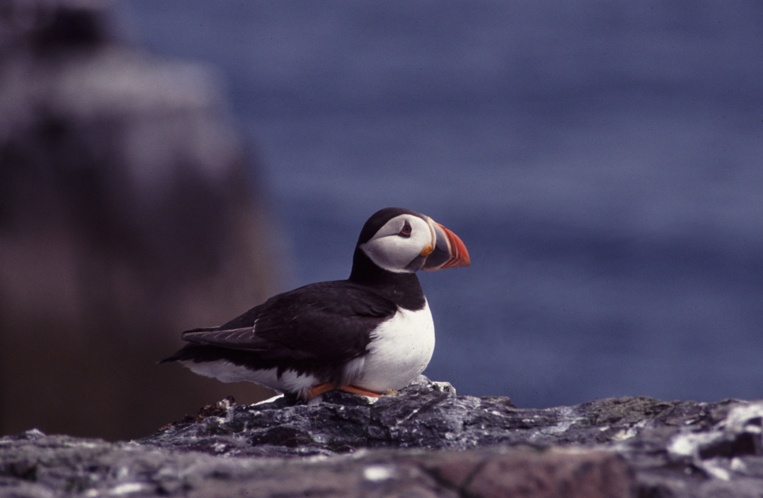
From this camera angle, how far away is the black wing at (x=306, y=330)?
567 centimetres

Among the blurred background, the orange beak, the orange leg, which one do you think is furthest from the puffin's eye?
the blurred background

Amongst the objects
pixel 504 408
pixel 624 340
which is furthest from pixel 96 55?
pixel 624 340

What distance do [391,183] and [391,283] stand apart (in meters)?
18.2

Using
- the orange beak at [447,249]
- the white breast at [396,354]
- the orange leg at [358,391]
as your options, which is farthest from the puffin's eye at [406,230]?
the orange leg at [358,391]

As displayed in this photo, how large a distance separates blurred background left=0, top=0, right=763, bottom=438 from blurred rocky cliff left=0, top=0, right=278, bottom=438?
0.06 feet

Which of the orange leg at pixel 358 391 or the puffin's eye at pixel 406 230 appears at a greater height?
the puffin's eye at pixel 406 230

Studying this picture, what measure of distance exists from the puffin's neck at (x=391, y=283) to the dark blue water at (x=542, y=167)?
641 cm

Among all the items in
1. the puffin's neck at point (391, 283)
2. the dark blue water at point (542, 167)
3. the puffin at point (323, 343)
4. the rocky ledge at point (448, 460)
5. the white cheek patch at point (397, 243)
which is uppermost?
the dark blue water at point (542, 167)

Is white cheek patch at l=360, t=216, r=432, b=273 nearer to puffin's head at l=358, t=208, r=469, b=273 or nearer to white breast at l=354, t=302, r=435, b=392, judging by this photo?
puffin's head at l=358, t=208, r=469, b=273

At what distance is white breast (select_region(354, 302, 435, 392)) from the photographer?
5766 millimetres

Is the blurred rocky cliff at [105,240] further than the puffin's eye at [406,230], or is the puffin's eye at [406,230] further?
the blurred rocky cliff at [105,240]

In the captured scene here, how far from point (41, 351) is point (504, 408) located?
4919mm

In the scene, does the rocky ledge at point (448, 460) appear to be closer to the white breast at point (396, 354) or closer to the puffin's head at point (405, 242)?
the white breast at point (396, 354)

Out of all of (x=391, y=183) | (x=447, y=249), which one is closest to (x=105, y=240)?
(x=447, y=249)
